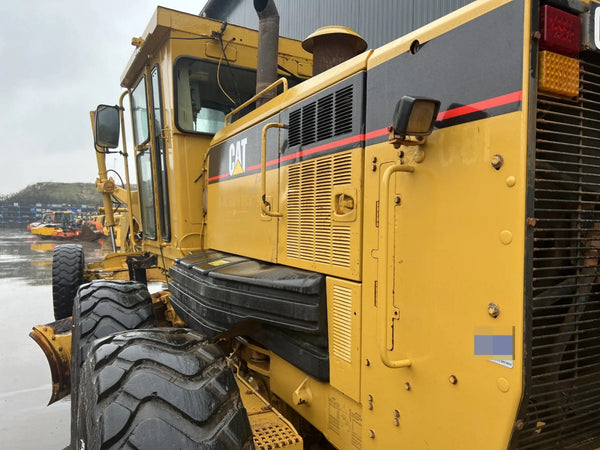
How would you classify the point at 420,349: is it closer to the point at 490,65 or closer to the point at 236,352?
the point at 490,65

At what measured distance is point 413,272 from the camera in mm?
1489

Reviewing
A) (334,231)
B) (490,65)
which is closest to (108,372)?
(334,231)

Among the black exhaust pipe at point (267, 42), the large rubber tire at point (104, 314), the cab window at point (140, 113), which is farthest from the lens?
the cab window at point (140, 113)

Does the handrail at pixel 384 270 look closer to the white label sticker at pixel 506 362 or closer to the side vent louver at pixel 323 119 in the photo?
the white label sticker at pixel 506 362

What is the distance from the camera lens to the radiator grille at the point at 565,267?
1.26m

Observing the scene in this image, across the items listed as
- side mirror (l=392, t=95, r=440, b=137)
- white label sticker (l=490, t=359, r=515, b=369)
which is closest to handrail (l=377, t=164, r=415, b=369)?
side mirror (l=392, t=95, r=440, b=137)

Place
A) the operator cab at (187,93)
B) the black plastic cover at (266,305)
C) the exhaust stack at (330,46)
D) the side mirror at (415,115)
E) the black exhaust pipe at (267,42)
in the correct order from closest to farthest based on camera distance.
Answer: the side mirror at (415,115) → the black plastic cover at (266,305) → the exhaust stack at (330,46) → the black exhaust pipe at (267,42) → the operator cab at (187,93)

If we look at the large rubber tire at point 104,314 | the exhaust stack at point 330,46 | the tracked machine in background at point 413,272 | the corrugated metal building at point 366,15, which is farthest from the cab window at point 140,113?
the corrugated metal building at point 366,15

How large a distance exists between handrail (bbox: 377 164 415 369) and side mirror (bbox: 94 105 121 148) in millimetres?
3703

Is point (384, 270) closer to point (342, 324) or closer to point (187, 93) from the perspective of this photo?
point (342, 324)

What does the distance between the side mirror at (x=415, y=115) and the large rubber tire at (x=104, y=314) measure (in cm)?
217

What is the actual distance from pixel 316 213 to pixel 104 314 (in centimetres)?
160

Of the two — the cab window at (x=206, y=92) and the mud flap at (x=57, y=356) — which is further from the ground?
the cab window at (x=206, y=92)

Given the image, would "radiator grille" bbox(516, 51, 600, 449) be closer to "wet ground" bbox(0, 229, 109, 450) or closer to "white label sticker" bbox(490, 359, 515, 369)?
"white label sticker" bbox(490, 359, 515, 369)
